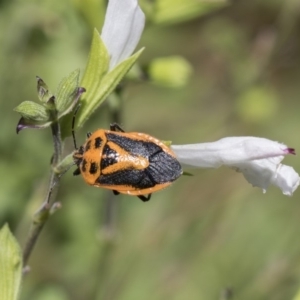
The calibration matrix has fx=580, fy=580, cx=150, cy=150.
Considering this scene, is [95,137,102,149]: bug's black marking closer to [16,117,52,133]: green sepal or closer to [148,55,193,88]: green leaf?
[16,117,52,133]: green sepal

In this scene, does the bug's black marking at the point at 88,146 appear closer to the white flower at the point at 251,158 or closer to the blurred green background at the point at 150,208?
the white flower at the point at 251,158

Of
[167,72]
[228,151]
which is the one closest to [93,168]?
[228,151]

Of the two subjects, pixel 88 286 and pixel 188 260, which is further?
pixel 188 260

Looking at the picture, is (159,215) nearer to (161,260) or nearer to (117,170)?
(161,260)

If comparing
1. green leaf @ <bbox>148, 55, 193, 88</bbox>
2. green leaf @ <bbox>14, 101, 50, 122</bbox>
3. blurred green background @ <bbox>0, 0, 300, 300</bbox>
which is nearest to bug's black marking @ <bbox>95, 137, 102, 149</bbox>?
green leaf @ <bbox>14, 101, 50, 122</bbox>

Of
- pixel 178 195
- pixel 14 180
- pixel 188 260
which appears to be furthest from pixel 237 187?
pixel 14 180

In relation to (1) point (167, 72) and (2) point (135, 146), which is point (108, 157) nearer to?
(2) point (135, 146)

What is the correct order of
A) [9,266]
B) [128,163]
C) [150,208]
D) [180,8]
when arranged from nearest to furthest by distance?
[128,163] < [9,266] < [180,8] < [150,208]
